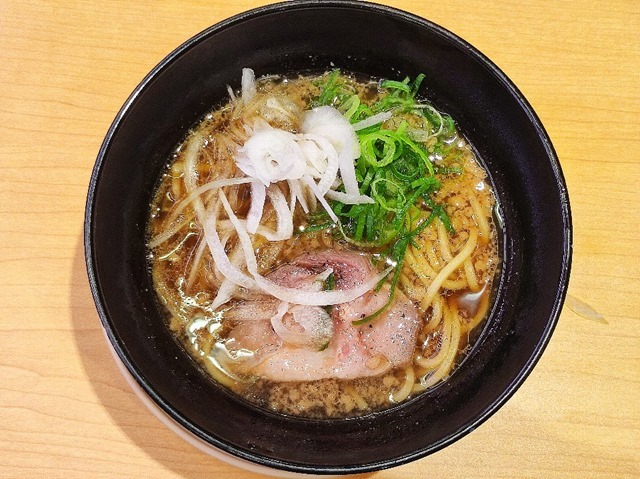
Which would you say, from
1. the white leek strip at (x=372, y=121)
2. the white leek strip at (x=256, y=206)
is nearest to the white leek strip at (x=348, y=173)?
the white leek strip at (x=372, y=121)

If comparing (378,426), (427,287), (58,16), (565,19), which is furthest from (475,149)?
(58,16)

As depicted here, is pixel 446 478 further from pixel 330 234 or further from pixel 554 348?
pixel 330 234

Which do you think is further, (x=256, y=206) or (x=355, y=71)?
(x=355, y=71)

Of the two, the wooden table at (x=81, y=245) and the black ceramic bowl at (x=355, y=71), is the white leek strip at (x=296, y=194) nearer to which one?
the black ceramic bowl at (x=355, y=71)

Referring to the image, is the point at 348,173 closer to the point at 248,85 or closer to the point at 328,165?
the point at 328,165

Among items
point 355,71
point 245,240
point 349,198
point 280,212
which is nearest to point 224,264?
point 245,240

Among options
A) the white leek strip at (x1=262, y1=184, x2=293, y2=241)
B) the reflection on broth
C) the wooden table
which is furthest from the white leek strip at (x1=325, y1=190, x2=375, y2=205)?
the wooden table

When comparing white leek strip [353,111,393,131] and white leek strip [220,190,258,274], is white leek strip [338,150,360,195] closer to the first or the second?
white leek strip [353,111,393,131]
